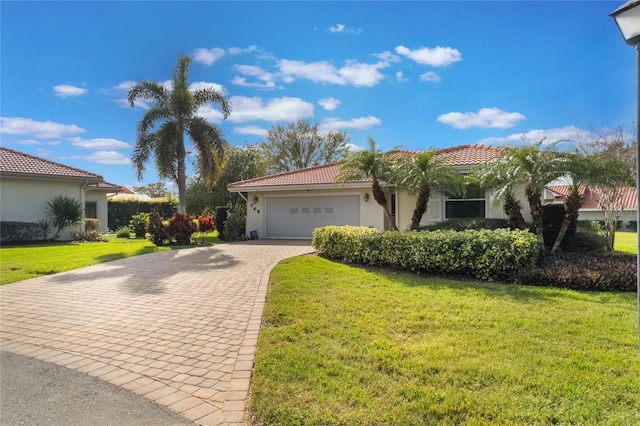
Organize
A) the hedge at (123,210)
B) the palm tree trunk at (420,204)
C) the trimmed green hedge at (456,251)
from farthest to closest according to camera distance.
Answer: the hedge at (123,210)
the palm tree trunk at (420,204)
the trimmed green hedge at (456,251)

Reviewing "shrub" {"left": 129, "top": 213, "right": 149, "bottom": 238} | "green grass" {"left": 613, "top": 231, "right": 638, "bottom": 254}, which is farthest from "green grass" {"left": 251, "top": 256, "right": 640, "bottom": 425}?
"shrub" {"left": 129, "top": 213, "right": 149, "bottom": 238}

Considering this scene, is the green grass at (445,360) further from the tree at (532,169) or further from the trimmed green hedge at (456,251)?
the tree at (532,169)

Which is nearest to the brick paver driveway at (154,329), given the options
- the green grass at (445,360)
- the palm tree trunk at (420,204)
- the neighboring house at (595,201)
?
the green grass at (445,360)

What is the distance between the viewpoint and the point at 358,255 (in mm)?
10680

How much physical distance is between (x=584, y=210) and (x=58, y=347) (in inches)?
1890

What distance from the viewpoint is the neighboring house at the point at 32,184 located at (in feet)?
57.3

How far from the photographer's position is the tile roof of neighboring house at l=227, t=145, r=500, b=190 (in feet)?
51.5

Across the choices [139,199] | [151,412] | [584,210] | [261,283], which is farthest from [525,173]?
[584,210]

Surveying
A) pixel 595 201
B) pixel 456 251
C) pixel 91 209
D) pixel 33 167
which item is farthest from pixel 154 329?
pixel 595 201

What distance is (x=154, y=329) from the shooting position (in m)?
5.45

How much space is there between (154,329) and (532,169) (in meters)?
10.3

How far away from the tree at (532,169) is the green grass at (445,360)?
4.35m

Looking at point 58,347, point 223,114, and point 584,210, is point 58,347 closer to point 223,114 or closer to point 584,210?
point 223,114

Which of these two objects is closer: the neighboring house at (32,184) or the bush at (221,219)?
the neighboring house at (32,184)
